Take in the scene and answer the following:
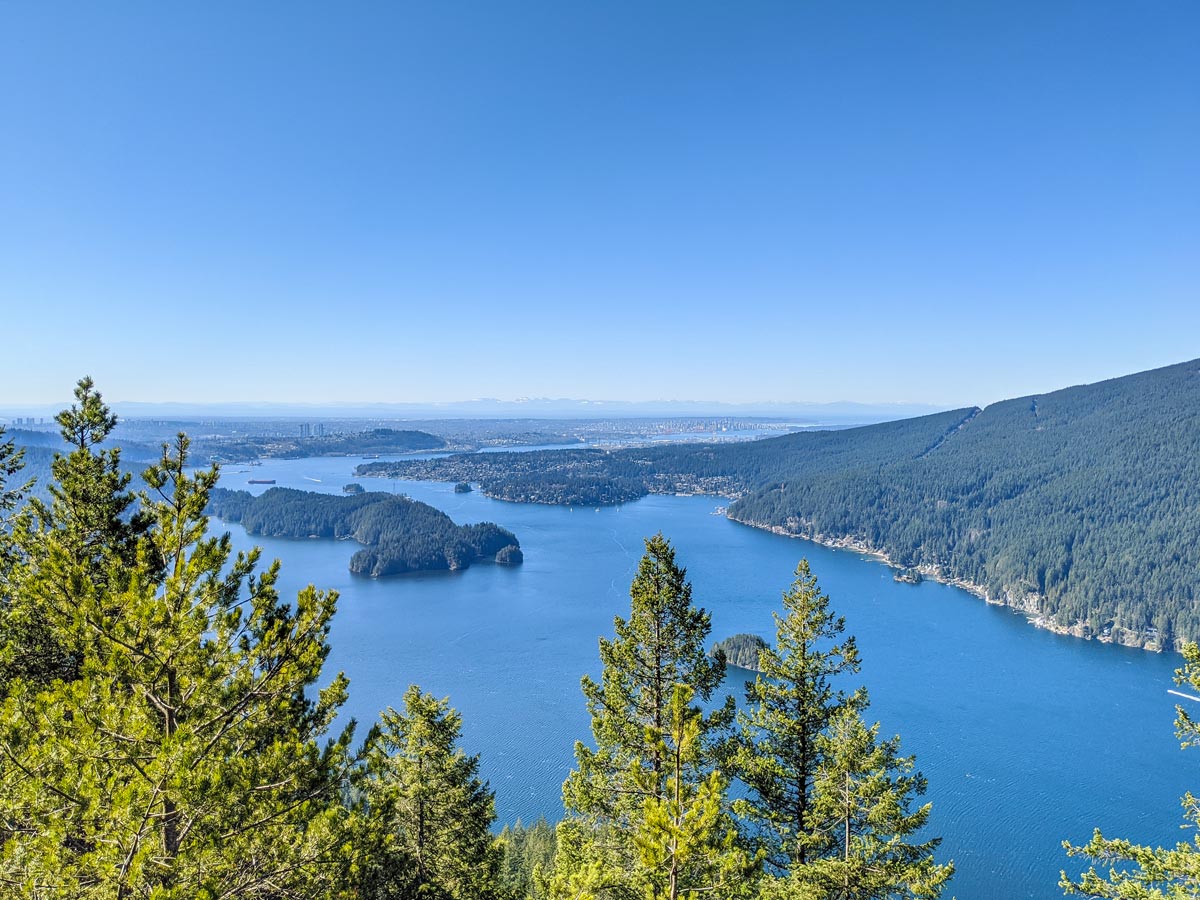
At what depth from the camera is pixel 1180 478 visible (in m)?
107

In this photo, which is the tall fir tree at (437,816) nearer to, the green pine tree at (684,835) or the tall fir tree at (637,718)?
the tall fir tree at (637,718)

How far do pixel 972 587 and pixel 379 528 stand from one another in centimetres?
8893

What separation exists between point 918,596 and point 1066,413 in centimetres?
11268

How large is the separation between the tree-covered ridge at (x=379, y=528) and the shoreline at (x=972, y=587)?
54530 millimetres

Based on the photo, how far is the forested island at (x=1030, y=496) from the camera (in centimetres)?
7848

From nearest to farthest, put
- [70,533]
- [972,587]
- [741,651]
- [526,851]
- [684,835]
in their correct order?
[684,835], [70,533], [526,851], [741,651], [972,587]

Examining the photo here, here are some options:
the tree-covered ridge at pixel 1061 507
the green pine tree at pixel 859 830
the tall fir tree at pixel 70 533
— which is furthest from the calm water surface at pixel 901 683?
the tall fir tree at pixel 70 533

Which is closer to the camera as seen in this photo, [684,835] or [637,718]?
[684,835]

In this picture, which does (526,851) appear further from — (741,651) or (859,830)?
(741,651)

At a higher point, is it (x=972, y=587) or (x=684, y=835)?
(x=684, y=835)

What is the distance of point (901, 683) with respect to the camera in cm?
5288

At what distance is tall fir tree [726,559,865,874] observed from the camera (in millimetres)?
10203

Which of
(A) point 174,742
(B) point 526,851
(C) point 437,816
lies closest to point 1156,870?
(C) point 437,816

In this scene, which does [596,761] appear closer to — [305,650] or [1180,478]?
[305,650]
